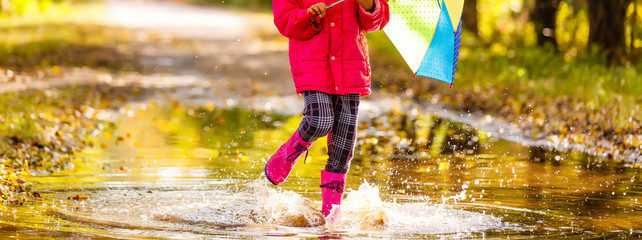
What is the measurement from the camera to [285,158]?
19.9ft

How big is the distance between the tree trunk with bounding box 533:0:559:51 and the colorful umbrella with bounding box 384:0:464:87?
13361 mm

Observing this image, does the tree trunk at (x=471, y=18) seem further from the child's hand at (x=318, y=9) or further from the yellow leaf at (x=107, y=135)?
the child's hand at (x=318, y=9)

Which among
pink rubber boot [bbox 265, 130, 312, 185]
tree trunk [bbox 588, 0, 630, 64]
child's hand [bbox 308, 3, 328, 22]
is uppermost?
tree trunk [bbox 588, 0, 630, 64]

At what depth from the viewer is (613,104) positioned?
11078 mm

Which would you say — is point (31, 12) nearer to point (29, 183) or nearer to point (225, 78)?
point (225, 78)

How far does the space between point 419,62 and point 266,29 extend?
30126 millimetres

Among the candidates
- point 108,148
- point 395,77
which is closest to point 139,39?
point 395,77

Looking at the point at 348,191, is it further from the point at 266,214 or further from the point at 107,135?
the point at 107,135

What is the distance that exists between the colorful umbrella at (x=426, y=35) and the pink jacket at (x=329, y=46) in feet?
1.90

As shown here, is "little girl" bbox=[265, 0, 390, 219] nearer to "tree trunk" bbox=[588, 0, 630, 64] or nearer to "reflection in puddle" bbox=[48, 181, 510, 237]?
"reflection in puddle" bbox=[48, 181, 510, 237]

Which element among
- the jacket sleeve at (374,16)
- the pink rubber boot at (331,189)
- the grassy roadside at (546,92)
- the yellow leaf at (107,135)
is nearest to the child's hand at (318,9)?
the jacket sleeve at (374,16)

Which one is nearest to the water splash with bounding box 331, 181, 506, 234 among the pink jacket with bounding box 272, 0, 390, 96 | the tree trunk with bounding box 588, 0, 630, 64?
the pink jacket with bounding box 272, 0, 390, 96

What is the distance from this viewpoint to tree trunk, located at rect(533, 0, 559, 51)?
1945cm

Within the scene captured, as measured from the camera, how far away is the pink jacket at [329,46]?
19.0 ft
